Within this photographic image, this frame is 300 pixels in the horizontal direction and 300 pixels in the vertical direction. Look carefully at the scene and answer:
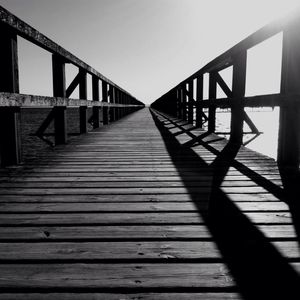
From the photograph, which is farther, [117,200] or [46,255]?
[117,200]

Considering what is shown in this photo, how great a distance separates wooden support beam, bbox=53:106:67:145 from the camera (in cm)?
500

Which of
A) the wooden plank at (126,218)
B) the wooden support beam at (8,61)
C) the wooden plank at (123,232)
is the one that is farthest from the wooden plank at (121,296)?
the wooden support beam at (8,61)

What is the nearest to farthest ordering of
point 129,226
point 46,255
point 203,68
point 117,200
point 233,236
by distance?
point 46,255
point 233,236
point 129,226
point 117,200
point 203,68

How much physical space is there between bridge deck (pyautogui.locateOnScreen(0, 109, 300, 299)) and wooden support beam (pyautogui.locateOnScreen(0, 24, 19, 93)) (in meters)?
0.83

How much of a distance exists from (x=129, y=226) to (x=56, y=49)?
3159 mm

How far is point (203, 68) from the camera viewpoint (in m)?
6.52

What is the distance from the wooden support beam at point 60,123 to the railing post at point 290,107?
3.06 m

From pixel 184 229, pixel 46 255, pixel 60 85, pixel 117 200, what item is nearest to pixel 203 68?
pixel 60 85

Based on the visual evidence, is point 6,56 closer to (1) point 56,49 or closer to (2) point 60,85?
(1) point 56,49

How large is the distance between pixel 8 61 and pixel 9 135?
723 millimetres

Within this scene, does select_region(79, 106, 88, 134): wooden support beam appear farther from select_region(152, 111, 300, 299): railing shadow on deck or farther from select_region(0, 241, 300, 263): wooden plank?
select_region(0, 241, 300, 263): wooden plank

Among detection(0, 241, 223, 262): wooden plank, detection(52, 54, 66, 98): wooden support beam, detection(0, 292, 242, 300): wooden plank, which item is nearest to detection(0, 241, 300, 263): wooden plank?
detection(0, 241, 223, 262): wooden plank

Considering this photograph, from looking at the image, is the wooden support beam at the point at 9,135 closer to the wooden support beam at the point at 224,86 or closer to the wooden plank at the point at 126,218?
the wooden plank at the point at 126,218

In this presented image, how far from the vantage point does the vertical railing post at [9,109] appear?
325cm
